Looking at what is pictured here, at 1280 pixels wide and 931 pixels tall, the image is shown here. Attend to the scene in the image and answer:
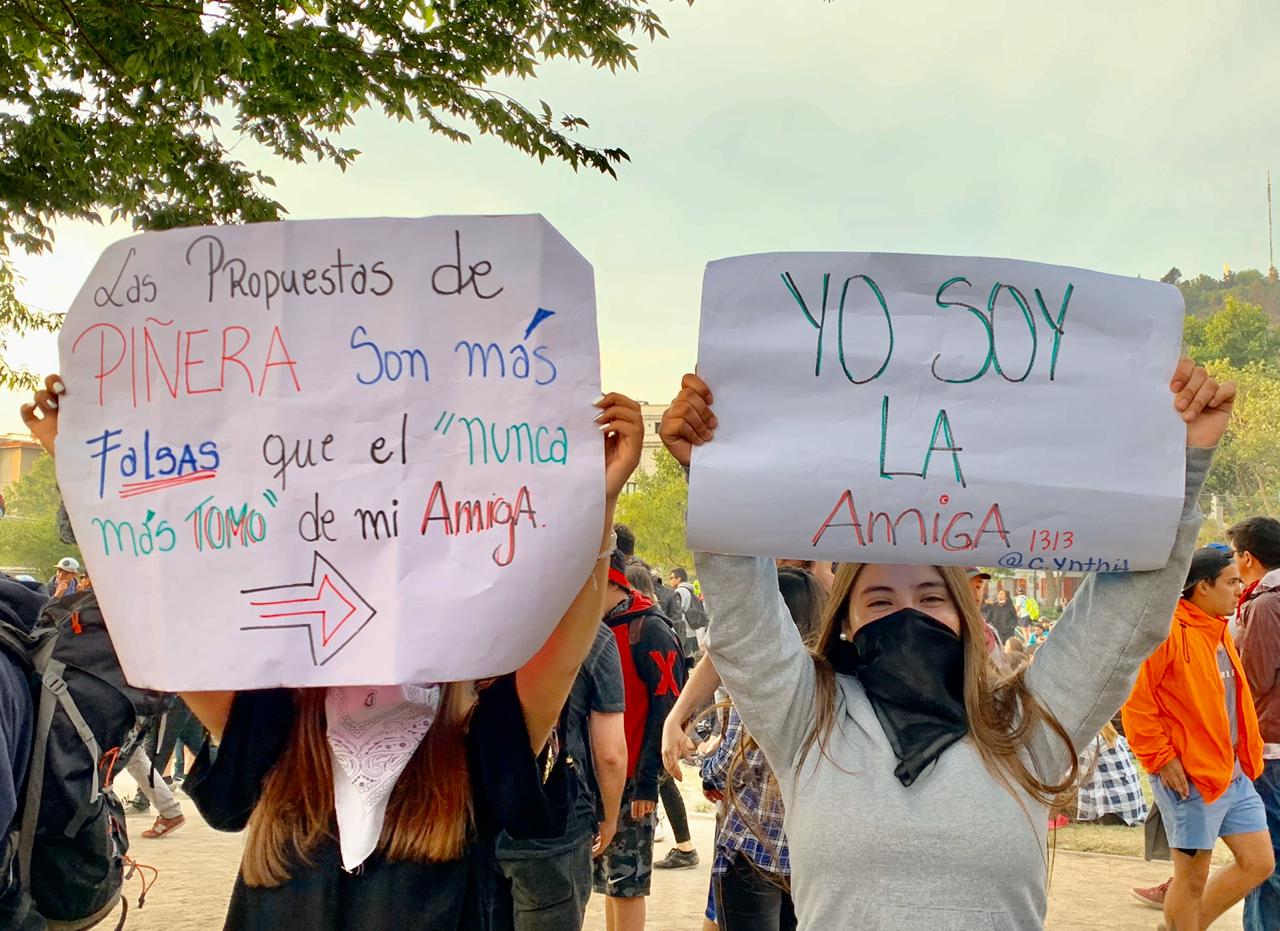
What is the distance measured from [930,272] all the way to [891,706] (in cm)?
81

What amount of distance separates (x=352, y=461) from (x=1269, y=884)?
4578mm

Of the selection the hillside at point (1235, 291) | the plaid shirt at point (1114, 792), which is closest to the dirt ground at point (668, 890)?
the plaid shirt at point (1114, 792)

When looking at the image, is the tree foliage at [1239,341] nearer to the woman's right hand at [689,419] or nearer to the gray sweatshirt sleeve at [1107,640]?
the gray sweatshirt sleeve at [1107,640]

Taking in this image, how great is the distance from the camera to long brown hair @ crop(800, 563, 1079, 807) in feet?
6.47

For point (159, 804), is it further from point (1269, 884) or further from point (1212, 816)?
point (1269, 884)

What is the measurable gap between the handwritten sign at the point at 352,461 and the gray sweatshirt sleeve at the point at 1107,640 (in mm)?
928

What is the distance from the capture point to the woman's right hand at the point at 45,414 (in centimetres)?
200

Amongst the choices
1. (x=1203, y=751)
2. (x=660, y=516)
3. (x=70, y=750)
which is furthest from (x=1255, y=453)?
(x=70, y=750)

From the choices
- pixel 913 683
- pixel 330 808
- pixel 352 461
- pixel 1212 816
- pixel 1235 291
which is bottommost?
pixel 1212 816

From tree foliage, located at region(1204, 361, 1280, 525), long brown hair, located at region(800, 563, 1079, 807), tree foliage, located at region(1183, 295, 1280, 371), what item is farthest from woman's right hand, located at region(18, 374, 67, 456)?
tree foliage, located at region(1183, 295, 1280, 371)

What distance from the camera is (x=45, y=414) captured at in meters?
2.01

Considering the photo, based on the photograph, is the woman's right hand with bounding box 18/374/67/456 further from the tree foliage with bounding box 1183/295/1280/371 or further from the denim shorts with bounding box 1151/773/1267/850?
the tree foliage with bounding box 1183/295/1280/371

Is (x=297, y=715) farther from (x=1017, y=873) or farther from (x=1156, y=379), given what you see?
(x=1156, y=379)

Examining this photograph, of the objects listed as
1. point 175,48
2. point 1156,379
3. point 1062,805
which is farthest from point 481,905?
point 175,48
